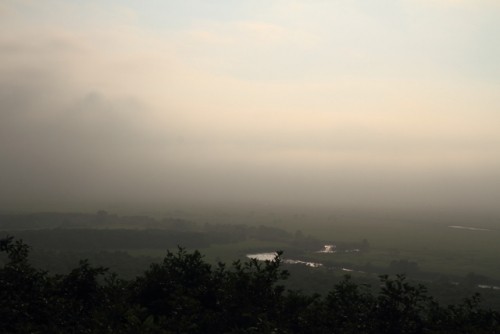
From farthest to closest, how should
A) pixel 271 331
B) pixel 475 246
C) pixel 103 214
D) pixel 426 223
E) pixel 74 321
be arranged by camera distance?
pixel 426 223 < pixel 103 214 < pixel 475 246 < pixel 74 321 < pixel 271 331

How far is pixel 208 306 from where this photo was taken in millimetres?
17312

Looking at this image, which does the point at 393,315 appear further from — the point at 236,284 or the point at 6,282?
the point at 6,282

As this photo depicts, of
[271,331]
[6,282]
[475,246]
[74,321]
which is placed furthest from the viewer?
[475,246]

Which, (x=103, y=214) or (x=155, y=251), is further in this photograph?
(x=103, y=214)

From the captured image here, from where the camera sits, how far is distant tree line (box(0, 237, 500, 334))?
1320 cm

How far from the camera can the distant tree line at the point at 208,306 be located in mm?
13195

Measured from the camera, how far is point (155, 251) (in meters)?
112

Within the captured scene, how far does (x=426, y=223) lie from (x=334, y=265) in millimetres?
120427

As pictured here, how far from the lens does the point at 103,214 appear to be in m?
171

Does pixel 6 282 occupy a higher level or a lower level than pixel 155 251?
higher

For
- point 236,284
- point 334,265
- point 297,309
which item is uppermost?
point 236,284

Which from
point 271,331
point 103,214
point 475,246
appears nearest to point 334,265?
point 475,246

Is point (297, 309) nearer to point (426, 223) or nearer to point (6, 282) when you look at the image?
point (6, 282)

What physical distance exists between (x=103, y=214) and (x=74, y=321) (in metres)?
169
